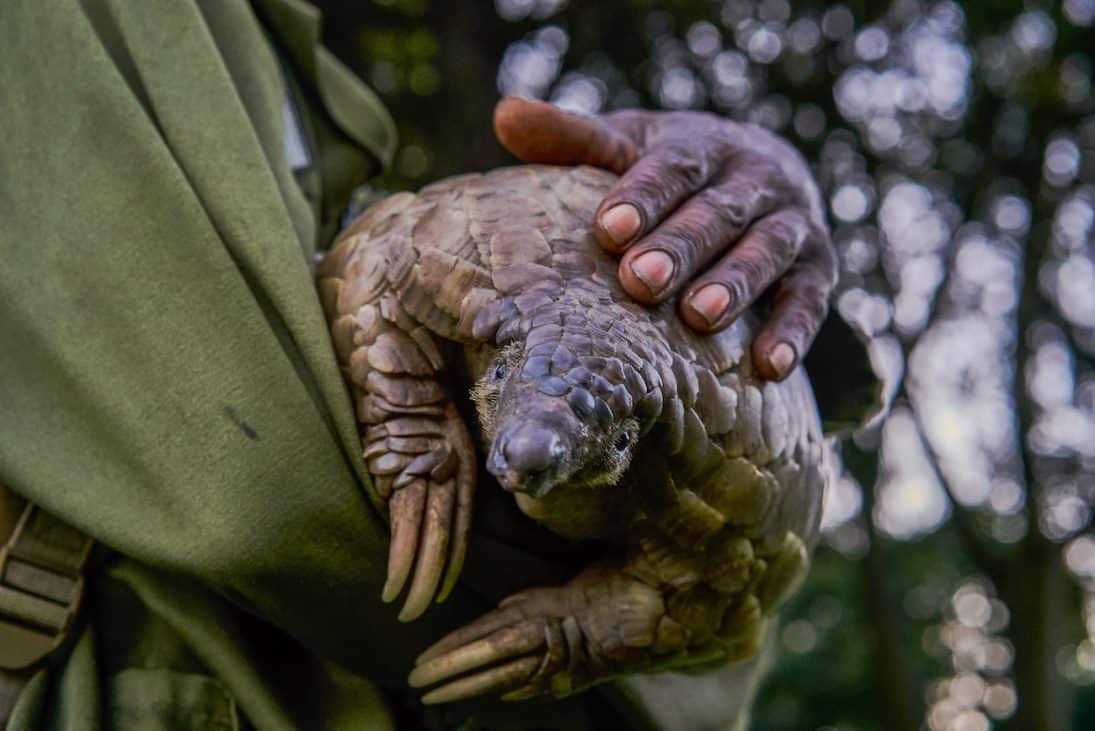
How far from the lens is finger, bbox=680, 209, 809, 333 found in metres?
1.14

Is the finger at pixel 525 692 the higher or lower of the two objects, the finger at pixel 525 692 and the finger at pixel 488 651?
the lower

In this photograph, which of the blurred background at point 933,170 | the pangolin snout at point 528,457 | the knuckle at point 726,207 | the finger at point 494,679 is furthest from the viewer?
Result: the blurred background at point 933,170

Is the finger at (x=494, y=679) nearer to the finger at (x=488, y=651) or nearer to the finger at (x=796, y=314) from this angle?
the finger at (x=488, y=651)

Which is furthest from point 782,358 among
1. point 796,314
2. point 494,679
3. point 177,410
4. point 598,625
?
point 177,410

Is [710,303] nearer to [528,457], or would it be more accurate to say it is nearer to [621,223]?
[621,223]

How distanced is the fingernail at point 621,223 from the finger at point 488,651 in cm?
39

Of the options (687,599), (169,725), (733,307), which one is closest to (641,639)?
(687,599)

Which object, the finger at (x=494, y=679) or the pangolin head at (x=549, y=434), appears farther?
the finger at (x=494, y=679)

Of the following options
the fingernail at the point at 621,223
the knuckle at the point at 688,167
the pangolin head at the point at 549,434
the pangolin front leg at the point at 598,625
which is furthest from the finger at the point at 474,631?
the knuckle at the point at 688,167

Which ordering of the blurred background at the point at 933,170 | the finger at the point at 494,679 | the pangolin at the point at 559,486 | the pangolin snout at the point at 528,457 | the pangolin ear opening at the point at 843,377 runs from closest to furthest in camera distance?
the pangolin snout at the point at 528,457, the pangolin at the point at 559,486, the finger at the point at 494,679, the pangolin ear opening at the point at 843,377, the blurred background at the point at 933,170

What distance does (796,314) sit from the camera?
51.0 inches

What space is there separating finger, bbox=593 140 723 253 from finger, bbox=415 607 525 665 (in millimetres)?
380

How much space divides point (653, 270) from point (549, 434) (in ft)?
0.97

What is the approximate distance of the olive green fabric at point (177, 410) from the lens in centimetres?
117
